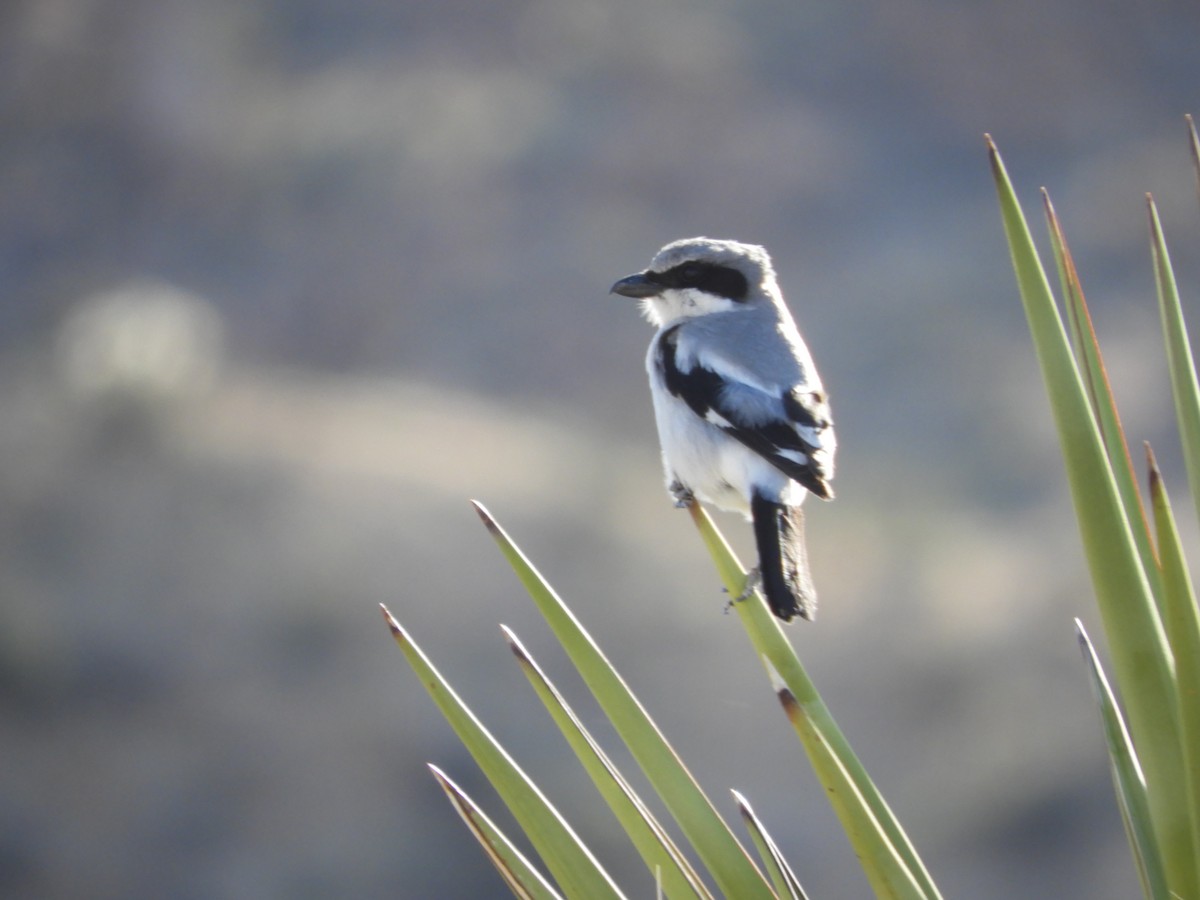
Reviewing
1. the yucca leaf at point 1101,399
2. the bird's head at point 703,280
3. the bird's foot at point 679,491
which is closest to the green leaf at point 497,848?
the yucca leaf at point 1101,399

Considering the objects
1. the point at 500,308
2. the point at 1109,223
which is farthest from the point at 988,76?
the point at 500,308

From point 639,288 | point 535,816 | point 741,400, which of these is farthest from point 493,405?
point 535,816

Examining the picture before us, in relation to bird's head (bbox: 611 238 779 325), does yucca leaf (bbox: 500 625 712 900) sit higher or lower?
lower

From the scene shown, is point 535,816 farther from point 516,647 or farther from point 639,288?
point 639,288

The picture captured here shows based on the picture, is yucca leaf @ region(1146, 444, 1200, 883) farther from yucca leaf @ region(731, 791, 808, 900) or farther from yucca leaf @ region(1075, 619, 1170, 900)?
yucca leaf @ region(731, 791, 808, 900)

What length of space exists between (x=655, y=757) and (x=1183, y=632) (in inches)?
26.7

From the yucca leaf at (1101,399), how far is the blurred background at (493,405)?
4.95 meters

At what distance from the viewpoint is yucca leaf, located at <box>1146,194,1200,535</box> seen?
158 centimetres

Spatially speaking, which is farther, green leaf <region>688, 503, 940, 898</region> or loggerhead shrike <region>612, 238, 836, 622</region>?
loggerhead shrike <region>612, 238, 836, 622</region>

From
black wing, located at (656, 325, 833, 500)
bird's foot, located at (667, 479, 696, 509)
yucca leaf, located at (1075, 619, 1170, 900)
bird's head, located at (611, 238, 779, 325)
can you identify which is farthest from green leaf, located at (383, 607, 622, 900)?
bird's head, located at (611, 238, 779, 325)

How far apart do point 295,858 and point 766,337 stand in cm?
434

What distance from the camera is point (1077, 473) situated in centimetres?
144

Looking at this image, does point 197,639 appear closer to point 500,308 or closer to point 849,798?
point 500,308

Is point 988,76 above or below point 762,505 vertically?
above
